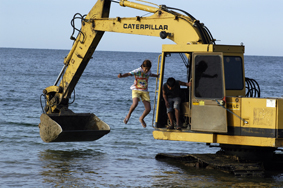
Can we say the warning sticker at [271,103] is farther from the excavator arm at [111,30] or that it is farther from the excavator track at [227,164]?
the excavator arm at [111,30]

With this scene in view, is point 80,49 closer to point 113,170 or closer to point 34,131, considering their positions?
point 113,170

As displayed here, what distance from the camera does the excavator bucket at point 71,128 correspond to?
11758 millimetres

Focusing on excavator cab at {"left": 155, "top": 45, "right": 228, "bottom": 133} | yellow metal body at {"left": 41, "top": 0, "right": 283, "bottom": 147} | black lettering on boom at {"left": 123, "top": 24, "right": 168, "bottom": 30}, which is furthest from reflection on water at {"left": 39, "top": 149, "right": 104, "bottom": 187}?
black lettering on boom at {"left": 123, "top": 24, "right": 168, "bottom": 30}

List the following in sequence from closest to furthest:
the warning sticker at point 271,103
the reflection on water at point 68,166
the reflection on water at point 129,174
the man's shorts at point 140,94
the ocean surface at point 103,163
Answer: the warning sticker at point 271,103 → the reflection on water at point 129,174 → the ocean surface at point 103,163 → the reflection on water at point 68,166 → the man's shorts at point 140,94

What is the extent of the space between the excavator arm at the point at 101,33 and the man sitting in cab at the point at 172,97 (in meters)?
0.96

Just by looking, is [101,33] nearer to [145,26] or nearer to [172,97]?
[145,26]

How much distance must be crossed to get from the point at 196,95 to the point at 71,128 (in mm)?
4166

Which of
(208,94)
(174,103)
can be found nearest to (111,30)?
(174,103)

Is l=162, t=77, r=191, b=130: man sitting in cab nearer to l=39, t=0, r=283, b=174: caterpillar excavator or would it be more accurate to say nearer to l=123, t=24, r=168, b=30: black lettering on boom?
l=39, t=0, r=283, b=174: caterpillar excavator

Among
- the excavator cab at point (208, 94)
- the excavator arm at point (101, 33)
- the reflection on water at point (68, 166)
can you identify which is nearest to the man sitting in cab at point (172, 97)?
the excavator cab at point (208, 94)

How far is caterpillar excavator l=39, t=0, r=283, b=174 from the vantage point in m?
9.88

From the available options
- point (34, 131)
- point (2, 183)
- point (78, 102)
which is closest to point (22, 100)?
point (78, 102)

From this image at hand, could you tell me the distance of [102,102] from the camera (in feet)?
96.3

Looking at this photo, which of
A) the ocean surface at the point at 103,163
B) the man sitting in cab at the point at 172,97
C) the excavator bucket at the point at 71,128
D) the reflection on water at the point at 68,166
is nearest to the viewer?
the ocean surface at the point at 103,163
